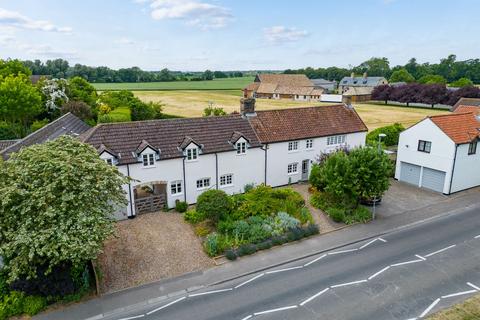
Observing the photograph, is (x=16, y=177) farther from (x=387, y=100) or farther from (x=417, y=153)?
(x=387, y=100)

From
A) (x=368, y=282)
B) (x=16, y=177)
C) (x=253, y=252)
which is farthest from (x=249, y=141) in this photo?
(x=16, y=177)

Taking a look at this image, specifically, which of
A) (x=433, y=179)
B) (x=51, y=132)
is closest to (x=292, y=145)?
(x=433, y=179)

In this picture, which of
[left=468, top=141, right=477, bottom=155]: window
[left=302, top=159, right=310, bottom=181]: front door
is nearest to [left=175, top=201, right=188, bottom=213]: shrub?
[left=302, top=159, right=310, bottom=181]: front door

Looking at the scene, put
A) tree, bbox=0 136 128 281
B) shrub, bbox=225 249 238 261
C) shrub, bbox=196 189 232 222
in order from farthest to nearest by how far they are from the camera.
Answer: shrub, bbox=196 189 232 222
shrub, bbox=225 249 238 261
tree, bbox=0 136 128 281

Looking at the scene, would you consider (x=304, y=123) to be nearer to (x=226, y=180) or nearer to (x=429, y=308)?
(x=226, y=180)

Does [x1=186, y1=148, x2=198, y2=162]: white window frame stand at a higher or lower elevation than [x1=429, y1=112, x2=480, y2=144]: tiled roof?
lower

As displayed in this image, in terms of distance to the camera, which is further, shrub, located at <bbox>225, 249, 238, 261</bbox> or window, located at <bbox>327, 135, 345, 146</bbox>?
window, located at <bbox>327, 135, 345, 146</bbox>

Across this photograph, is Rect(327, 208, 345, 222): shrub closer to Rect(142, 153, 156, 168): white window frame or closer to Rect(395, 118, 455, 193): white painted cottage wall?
Rect(395, 118, 455, 193): white painted cottage wall

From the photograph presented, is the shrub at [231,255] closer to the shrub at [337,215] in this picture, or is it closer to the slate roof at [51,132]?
the shrub at [337,215]
